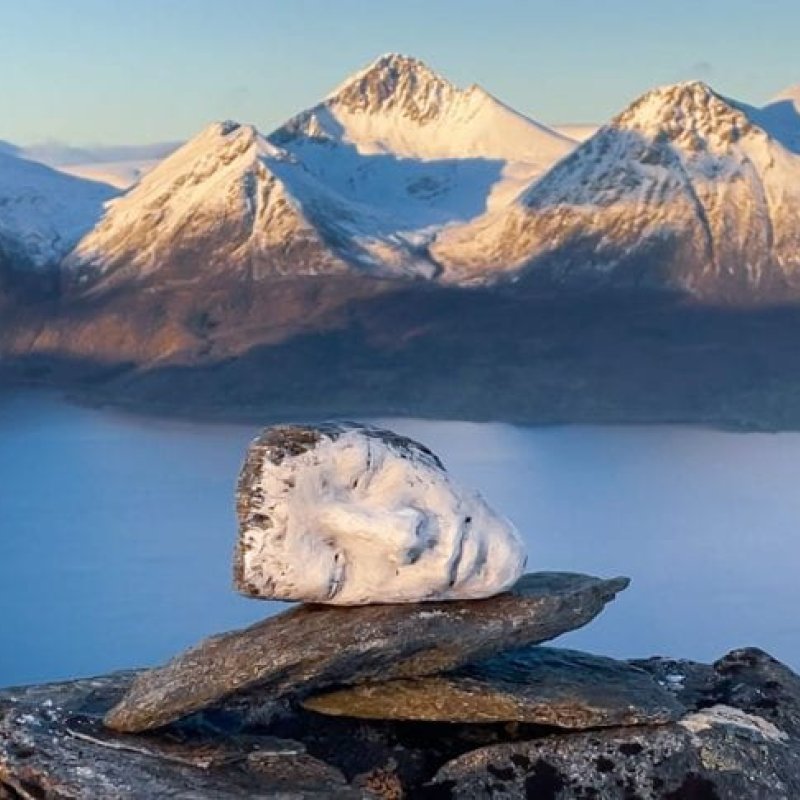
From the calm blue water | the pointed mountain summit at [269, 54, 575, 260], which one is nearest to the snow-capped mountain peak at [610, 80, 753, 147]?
the pointed mountain summit at [269, 54, 575, 260]

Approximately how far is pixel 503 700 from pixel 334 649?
2.42 feet

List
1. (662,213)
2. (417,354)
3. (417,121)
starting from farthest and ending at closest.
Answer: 1. (417,121)
2. (662,213)
3. (417,354)

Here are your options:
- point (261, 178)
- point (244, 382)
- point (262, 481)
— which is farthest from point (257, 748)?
point (261, 178)

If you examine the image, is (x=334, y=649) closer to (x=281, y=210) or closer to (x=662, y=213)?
(x=662, y=213)

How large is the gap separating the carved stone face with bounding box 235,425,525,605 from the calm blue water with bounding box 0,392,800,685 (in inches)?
454

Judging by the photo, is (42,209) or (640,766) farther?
(42,209)

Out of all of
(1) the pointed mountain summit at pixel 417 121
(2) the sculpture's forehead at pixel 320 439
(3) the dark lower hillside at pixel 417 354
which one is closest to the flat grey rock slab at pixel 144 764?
(2) the sculpture's forehead at pixel 320 439

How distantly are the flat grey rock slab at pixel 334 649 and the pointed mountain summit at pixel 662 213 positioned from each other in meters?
64.5

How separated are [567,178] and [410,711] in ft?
254

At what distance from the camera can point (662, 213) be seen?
77.6 meters

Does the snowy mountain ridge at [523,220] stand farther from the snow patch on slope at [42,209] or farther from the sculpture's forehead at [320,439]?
the sculpture's forehead at [320,439]

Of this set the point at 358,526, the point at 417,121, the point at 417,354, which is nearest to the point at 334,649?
the point at 358,526

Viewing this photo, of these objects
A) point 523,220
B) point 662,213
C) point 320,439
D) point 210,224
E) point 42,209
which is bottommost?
point 320,439

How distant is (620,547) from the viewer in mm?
25375
